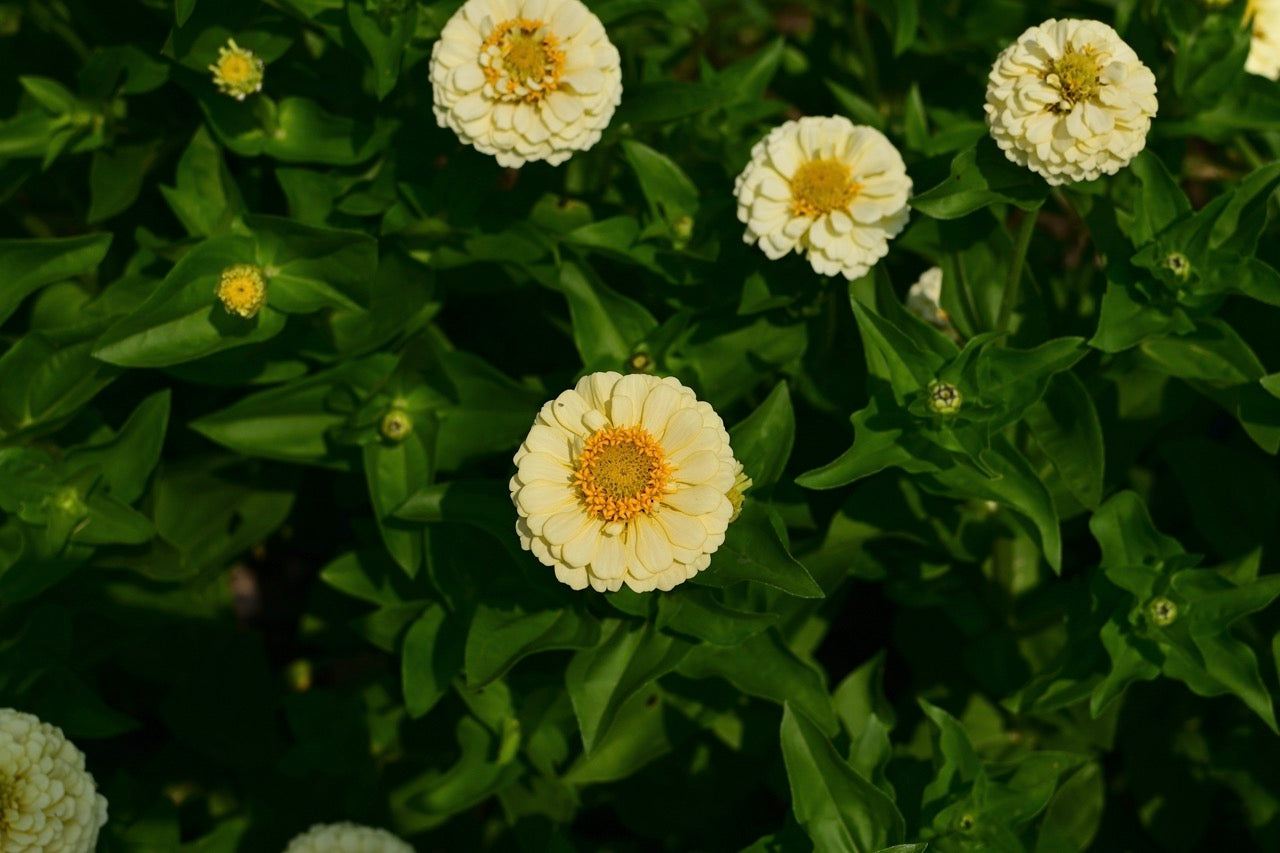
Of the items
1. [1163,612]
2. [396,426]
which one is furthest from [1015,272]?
[396,426]

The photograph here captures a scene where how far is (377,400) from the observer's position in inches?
110

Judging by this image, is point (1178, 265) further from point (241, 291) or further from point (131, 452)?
point (131, 452)

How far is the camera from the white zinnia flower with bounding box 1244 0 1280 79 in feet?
11.0

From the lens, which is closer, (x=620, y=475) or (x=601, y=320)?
(x=620, y=475)

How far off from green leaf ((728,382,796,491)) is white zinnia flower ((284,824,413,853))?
3.82 feet

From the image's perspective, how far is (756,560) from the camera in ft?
7.29

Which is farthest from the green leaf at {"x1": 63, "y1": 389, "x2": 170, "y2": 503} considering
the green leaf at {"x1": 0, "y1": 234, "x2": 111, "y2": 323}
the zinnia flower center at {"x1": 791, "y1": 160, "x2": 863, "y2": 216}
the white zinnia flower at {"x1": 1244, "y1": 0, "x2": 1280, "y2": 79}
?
the white zinnia flower at {"x1": 1244, "y1": 0, "x2": 1280, "y2": 79}

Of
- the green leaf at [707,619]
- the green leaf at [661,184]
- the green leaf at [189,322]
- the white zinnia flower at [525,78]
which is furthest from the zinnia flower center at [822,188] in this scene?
the green leaf at [189,322]

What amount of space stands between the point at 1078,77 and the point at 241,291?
1771 mm

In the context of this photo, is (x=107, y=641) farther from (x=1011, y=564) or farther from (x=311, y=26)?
(x=1011, y=564)

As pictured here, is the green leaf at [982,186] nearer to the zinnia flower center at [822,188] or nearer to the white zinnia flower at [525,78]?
the zinnia flower center at [822,188]

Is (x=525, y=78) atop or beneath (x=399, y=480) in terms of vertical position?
atop

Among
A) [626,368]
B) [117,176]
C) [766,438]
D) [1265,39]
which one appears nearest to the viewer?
[766,438]

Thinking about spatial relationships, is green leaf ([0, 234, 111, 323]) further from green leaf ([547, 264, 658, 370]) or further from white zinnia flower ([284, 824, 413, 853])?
white zinnia flower ([284, 824, 413, 853])
